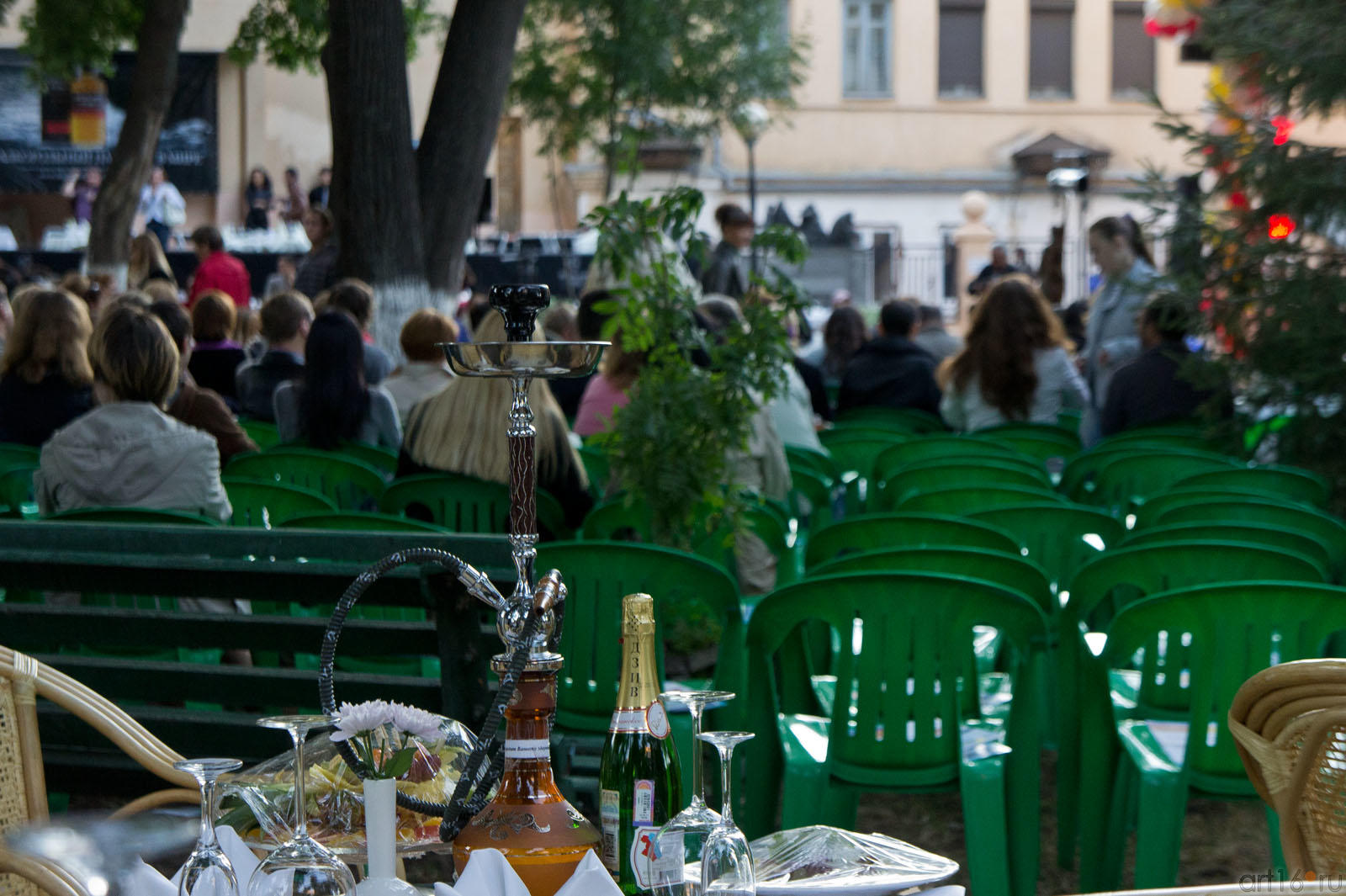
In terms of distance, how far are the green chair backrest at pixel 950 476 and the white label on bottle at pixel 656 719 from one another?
13.9ft

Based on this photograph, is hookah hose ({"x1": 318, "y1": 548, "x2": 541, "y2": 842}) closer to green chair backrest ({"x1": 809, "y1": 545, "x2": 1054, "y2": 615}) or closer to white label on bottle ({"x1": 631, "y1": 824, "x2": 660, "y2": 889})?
white label on bottle ({"x1": 631, "y1": 824, "x2": 660, "y2": 889})

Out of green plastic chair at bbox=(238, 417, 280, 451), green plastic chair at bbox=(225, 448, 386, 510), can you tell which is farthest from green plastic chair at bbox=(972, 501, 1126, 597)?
green plastic chair at bbox=(238, 417, 280, 451)

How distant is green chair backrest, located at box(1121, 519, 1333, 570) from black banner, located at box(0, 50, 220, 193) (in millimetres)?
31677

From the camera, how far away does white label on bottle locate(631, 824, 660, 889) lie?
170 cm

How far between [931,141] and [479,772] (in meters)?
36.2

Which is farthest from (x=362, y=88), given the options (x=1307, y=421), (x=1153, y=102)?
(x=1307, y=421)

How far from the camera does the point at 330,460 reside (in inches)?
234

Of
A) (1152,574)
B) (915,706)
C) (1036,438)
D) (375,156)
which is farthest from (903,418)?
(915,706)

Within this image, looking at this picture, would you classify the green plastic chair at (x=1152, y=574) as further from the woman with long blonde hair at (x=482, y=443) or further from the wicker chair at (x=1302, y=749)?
the woman with long blonde hair at (x=482, y=443)

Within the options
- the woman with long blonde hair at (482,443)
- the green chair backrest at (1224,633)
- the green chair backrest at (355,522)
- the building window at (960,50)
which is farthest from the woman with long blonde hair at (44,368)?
the building window at (960,50)

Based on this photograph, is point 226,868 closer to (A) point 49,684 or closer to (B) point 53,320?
(A) point 49,684

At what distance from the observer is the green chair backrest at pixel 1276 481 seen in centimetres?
573

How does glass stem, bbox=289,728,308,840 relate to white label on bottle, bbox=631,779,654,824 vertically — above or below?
above

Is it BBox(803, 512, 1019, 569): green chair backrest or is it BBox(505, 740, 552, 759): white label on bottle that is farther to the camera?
BBox(803, 512, 1019, 569): green chair backrest
